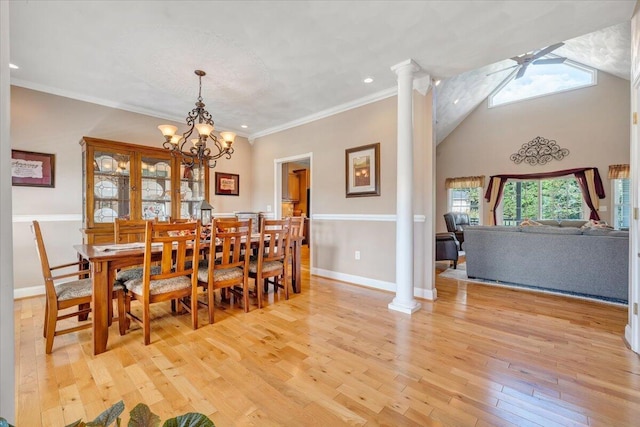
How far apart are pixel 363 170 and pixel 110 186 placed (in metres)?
3.44

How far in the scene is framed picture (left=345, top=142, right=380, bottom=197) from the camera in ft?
12.2

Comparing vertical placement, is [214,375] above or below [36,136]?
below

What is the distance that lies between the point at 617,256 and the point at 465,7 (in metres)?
3.21

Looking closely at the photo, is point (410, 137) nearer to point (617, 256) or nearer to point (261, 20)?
point (261, 20)

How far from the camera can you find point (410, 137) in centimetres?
294

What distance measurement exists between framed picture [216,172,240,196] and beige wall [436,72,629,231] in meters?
5.65

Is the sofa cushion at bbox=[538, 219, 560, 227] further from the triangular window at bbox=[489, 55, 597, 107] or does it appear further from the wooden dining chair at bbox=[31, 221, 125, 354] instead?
the wooden dining chair at bbox=[31, 221, 125, 354]

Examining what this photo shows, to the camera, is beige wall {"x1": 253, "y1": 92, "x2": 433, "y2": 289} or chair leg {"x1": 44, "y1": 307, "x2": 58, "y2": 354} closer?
chair leg {"x1": 44, "y1": 307, "x2": 58, "y2": 354}

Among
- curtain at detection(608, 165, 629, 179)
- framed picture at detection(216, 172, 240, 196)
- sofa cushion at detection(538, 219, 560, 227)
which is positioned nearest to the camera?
framed picture at detection(216, 172, 240, 196)

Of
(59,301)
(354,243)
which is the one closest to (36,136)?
(59,301)

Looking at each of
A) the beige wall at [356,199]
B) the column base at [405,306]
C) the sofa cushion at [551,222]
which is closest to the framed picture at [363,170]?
the beige wall at [356,199]

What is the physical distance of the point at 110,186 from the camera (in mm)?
3656

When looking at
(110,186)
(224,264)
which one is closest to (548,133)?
(224,264)

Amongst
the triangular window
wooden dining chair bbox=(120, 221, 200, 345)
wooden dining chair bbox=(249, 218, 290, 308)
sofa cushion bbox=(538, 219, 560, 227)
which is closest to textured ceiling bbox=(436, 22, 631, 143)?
the triangular window
